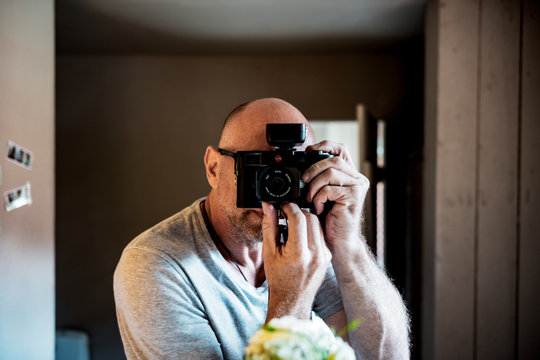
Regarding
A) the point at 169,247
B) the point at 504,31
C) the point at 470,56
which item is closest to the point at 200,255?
the point at 169,247

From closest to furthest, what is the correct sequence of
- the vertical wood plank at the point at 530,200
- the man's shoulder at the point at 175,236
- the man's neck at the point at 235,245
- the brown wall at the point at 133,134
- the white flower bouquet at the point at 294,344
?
the white flower bouquet at the point at 294,344, the man's shoulder at the point at 175,236, the man's neck at the point at 235,245, the vertical wood plank at the point at 530,200, the brown wall at the point at 133,134

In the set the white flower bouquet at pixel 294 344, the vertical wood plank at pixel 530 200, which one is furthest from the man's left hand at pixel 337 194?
the vertical wood plank at pixel 530 200

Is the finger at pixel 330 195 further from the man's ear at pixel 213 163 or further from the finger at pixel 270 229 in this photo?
the man's ear at pixel 213 163

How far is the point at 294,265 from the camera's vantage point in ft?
2.75

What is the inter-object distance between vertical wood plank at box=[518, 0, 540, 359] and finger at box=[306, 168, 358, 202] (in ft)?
4.81

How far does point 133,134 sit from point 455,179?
2.23 m

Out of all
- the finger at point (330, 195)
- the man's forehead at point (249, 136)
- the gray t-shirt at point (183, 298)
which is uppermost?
the man's forehead at point (249, 136)

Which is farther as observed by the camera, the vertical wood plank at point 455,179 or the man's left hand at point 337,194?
the vertical wood plank at point 455,179

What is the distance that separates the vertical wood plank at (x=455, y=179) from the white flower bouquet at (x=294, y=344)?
1.71 meters

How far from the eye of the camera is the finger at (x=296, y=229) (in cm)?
85

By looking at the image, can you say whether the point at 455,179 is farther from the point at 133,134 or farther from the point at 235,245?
the point at 133,134

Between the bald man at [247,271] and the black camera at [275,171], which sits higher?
the black camera at [275,171]

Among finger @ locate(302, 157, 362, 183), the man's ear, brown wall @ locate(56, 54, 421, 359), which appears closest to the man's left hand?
finger @ locate(302, 157, 362, 183)

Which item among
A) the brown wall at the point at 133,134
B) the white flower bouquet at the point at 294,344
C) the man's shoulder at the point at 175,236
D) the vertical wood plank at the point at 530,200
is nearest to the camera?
the white flower bouquet at the point at 294,344
